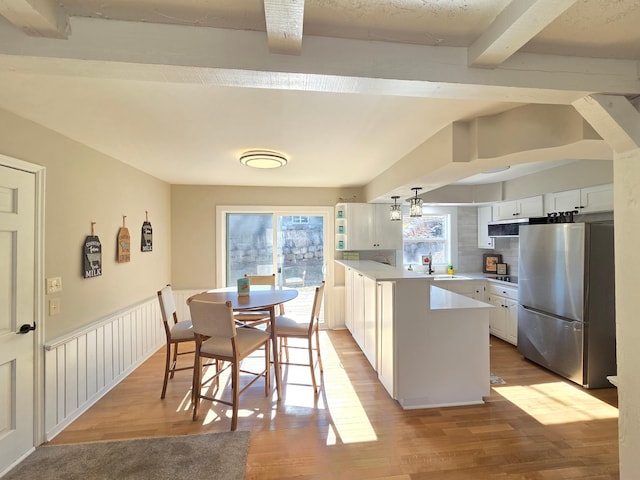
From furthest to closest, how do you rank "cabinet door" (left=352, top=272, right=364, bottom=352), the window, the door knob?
the window < "cabinet door" (left=352, top=272, right=364, bottom=352) < the door knob

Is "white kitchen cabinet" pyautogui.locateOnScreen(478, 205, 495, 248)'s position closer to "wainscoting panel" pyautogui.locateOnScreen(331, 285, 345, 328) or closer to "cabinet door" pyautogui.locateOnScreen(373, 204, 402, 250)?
"cabinet door" pyautogui.locateOnScreen(373, 204, 402, 250)

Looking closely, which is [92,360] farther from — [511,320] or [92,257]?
[511,320]

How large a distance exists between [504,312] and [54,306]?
4.87m

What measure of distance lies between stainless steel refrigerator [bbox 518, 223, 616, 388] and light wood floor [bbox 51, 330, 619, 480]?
0.22 m

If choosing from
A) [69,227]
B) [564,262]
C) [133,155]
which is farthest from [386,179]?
[69,227]

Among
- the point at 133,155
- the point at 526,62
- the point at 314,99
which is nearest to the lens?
the point at 526,62

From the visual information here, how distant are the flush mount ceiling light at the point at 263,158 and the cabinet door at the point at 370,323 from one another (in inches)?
60.6

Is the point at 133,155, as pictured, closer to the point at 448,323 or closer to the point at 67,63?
the point at 67,63

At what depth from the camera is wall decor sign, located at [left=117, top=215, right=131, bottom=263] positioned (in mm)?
2965

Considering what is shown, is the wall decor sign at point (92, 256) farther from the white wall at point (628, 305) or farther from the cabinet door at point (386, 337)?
the white wall at point (628, 305)

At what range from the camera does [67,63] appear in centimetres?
99

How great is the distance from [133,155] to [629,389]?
3.90m

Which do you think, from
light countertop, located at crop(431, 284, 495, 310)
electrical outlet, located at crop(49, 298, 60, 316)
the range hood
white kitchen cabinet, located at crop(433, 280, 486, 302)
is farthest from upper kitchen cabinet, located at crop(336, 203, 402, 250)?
electrical outlet, located at crop(49, 298, 60, 316)

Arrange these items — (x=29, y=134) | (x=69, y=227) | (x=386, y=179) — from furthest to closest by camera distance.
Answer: (x=386, y=179) < (x=69, y=227) < (x=29, y=134)
